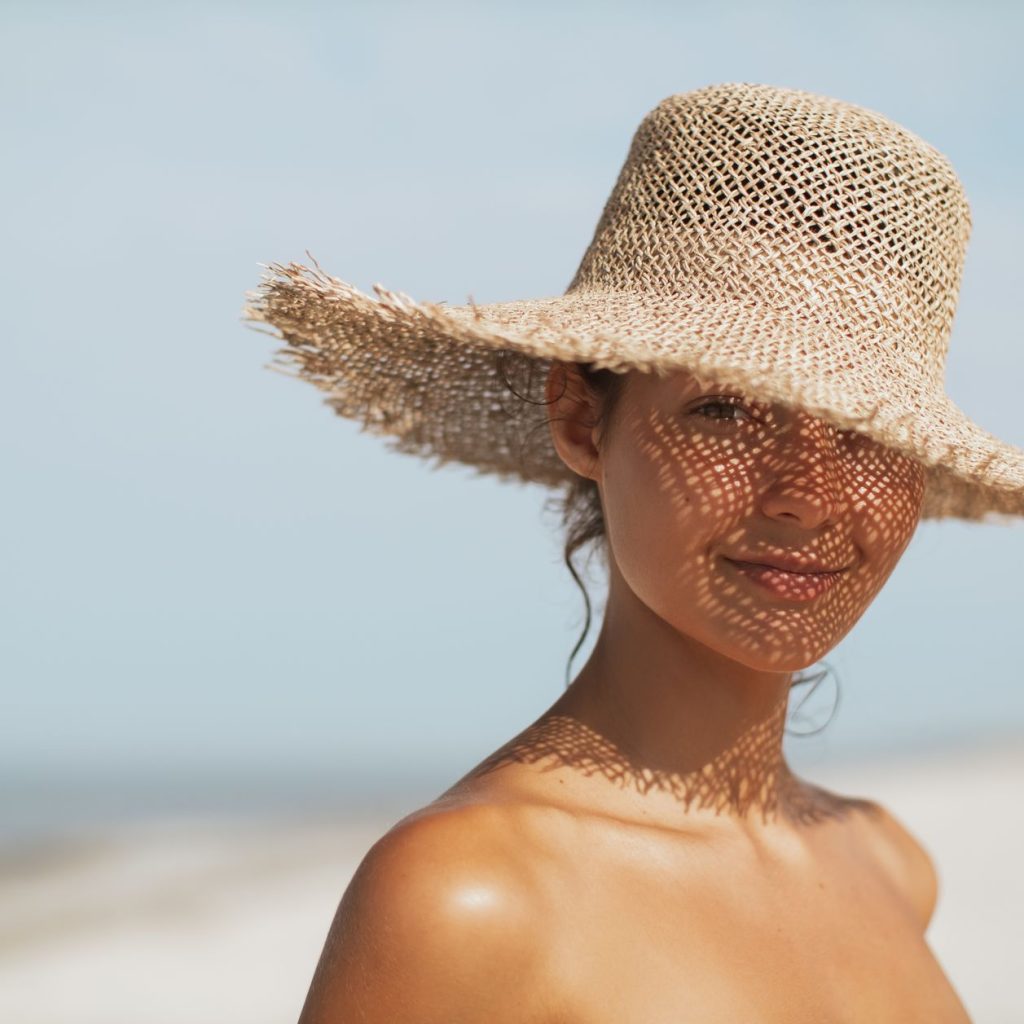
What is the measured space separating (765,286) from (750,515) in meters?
0.30

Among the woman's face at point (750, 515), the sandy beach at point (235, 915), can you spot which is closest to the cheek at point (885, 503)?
the woman's face at point (750, 515)

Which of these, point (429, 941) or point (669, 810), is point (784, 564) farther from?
point (429, 941)

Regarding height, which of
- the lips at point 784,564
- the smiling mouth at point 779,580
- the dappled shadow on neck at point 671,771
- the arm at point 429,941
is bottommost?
the arm at point 429,941

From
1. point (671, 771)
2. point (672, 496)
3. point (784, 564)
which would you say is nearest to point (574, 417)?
point (672, 496)

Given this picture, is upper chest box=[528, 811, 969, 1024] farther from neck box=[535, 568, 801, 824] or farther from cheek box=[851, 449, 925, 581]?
cheek box=[851, 449, 925, 581]

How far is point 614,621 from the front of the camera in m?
2.02

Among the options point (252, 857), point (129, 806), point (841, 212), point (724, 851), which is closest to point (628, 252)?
point (841, 212)

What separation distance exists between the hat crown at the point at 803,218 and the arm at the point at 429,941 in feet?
2.57

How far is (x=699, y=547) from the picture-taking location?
5.68ft

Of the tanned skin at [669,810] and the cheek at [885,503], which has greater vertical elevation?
the cheek at [885,503]

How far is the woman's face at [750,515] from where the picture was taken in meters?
1.72

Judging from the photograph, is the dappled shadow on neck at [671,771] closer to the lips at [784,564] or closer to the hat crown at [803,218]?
the lips at [784,564]

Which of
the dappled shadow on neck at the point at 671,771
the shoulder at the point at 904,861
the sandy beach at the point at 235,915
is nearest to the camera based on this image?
the dappled shadow on neck at the point at 671,771

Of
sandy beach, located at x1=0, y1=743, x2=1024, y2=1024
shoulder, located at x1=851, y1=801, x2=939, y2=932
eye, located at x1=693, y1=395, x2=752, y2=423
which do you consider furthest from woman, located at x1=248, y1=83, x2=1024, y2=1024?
sandy beach, located at x1=0, y1=743, x2=1024, y2=1024
